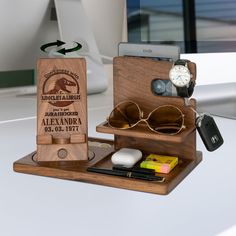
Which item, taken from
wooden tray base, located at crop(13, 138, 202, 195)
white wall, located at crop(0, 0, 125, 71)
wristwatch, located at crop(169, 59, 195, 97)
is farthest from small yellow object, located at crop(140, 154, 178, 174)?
white wall, located at crop(0, 0, 125, 71)

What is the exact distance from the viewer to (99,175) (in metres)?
0.91

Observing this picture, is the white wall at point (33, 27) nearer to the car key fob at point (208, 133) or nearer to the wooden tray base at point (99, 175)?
the wooden tray base at point (99, 175)

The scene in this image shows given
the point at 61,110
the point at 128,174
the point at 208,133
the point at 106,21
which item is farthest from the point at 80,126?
the point at 106,21

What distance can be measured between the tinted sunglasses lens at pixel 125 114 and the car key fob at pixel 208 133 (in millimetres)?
139

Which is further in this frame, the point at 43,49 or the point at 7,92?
the point at 7,92

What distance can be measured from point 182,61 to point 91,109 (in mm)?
658

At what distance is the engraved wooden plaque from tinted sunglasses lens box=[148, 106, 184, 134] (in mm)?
144

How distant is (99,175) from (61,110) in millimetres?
164

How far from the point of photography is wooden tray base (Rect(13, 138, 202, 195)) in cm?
86

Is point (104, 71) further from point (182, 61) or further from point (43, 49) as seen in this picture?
point (182, 61)

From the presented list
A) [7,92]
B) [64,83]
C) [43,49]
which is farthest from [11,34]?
[64,83]

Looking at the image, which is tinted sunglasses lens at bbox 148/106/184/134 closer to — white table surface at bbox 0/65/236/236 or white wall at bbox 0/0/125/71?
white table surface at bbox 0/65/236/236

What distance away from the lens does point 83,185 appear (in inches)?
35.7

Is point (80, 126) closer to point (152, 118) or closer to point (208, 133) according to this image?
point (152, 118)
